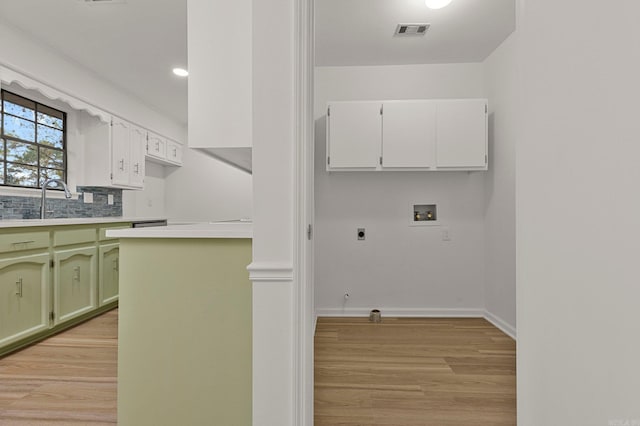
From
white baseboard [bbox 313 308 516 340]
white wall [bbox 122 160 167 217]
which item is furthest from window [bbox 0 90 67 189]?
white baseboard [bbox 313 308 516 340]

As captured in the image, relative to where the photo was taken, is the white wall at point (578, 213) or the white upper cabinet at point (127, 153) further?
the white upper cabinet at point (127, 153)

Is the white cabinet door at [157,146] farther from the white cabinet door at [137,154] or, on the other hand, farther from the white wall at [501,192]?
the white wall at [501,192]

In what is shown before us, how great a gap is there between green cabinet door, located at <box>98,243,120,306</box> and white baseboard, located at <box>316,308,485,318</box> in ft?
6.78

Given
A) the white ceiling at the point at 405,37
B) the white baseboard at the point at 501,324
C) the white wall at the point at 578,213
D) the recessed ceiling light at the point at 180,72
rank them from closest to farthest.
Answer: the white wall at the point at 578,213 < the white ceiling at the point at 405,37 < the white baseboard at the point at 501,324 < the recessed ceiling light at the point at 180,72

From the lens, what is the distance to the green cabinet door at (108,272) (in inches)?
135

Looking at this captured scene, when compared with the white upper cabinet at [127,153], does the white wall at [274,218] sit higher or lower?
lower

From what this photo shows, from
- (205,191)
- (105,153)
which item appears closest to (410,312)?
(105,153)

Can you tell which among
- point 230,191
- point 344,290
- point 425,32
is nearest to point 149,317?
point 344,290

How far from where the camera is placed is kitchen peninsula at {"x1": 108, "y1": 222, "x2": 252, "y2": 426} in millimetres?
1312

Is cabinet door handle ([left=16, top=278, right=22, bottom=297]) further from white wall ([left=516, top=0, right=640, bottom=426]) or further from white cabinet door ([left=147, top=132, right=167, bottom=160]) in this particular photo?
white wall ([left=516, top=0, right=640, bottom=426])

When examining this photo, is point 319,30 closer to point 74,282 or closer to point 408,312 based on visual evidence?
point 408,312

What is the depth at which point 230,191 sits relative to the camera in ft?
19.2

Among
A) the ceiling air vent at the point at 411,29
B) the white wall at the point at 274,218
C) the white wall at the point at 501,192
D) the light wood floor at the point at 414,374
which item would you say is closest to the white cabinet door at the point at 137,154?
the light wood floor at the point at 414,374

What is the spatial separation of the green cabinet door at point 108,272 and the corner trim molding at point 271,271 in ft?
9.22
